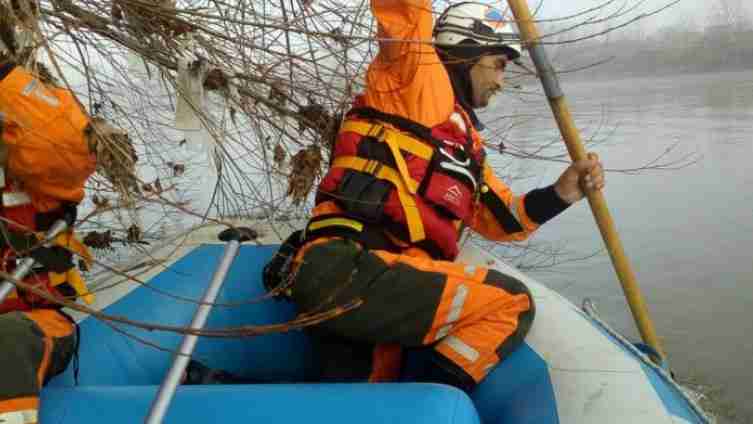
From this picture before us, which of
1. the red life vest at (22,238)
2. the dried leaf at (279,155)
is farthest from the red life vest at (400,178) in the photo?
the red life vest at (22,238)

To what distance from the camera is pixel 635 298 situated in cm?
217

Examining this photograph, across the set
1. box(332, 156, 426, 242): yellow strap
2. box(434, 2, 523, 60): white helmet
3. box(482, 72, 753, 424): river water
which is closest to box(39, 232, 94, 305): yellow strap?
box(332, 156, 426, 242): yellow strap

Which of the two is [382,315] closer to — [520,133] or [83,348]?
[83,348]

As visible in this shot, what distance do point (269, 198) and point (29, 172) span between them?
0.65 m

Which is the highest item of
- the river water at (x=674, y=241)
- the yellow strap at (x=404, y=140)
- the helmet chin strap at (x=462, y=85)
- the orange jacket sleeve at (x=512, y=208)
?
the helmet chin strap at (x=462, y=85)

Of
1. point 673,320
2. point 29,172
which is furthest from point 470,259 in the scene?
point 673,320

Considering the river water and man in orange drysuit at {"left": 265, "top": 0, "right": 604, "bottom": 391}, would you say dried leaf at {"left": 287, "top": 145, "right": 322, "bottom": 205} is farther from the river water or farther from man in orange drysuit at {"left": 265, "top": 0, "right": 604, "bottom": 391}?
the river water

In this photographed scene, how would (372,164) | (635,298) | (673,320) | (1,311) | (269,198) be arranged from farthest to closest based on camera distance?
1. (673,320)
2. (635,298)
3. (269,198)
4. (372,164)
5. (1,311)

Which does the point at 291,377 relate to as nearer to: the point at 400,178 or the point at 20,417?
the point at 400,178

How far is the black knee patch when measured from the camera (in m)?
1.65

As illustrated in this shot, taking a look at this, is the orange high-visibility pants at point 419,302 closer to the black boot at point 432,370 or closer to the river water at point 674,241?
the black boot at point 432,370

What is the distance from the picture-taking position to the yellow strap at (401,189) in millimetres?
1673

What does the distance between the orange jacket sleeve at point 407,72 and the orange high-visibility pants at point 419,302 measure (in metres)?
0.37

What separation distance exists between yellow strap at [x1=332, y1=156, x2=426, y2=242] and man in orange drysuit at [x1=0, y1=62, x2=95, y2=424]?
61 centimetres
